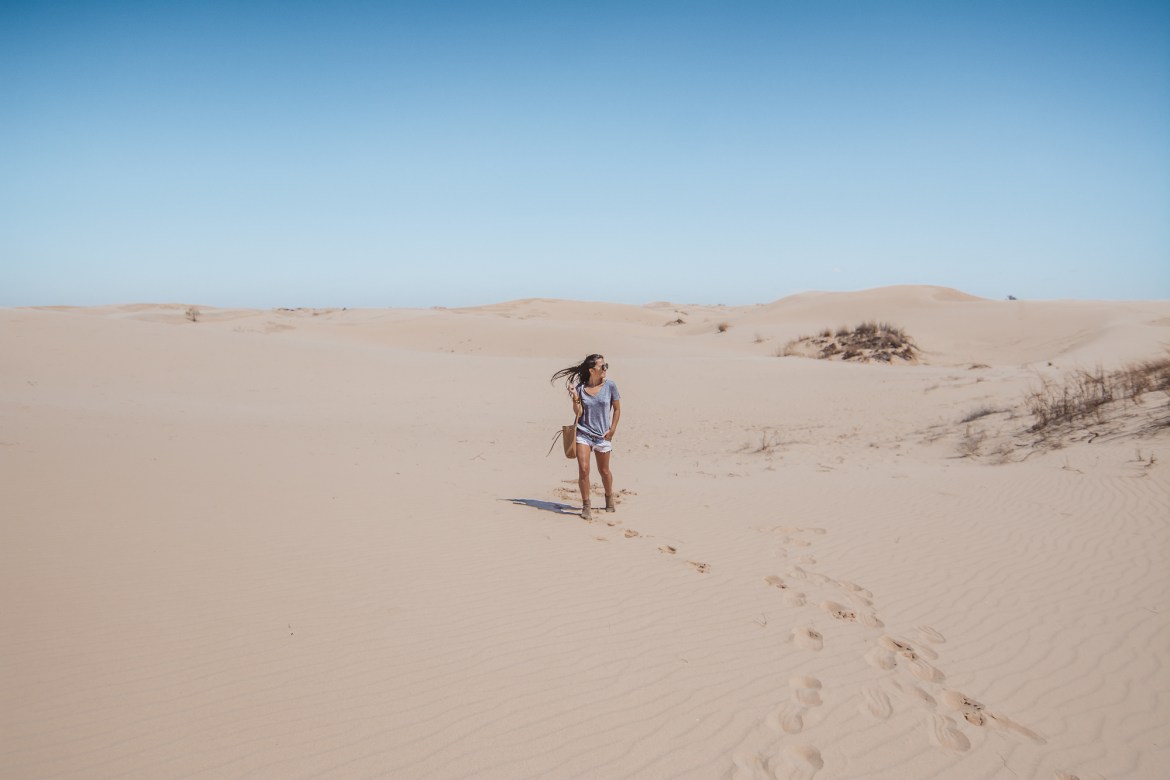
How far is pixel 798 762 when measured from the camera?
2936mm

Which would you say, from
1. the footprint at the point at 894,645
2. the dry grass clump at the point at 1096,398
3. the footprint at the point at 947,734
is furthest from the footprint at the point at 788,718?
the dry grass clump at the point at 1096,398

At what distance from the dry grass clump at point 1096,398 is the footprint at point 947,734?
30.4ft

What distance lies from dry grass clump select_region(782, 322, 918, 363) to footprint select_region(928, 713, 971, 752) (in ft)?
75.1

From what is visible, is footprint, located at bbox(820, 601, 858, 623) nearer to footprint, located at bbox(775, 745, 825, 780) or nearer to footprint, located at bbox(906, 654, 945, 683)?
footprint, located at bbox(906, 654, 945, 683)

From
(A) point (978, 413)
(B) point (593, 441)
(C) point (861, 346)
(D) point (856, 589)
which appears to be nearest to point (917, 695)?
(D) point (856, 589)

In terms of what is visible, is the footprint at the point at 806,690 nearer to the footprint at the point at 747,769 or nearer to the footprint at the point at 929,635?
the footprint at the point at 747,769

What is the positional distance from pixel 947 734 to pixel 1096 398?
35.1 ft

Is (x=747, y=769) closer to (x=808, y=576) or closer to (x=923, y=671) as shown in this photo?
(x=923, y=671)

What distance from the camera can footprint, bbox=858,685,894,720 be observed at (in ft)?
10.9

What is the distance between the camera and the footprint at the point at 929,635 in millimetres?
4176

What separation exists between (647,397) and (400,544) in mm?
12238

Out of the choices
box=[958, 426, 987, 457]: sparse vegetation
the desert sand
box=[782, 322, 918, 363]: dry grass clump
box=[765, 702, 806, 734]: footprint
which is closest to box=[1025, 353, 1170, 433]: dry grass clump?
the desert sand

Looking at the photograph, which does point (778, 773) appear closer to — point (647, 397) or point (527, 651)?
point (527, 651)

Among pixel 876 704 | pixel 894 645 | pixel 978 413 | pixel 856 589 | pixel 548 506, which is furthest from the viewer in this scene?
pixel 978 413
